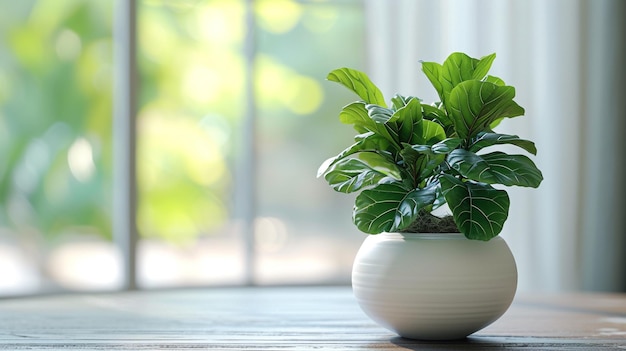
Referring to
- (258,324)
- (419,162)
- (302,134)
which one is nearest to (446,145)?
(419,162)

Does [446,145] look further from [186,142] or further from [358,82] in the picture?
[186,142]

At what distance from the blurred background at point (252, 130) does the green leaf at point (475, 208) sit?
1.91 m

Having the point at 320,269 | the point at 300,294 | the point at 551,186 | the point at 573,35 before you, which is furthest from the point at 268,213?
the point at 573,35

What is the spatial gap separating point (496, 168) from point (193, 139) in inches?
103

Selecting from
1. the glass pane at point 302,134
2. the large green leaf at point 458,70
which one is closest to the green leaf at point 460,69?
the large green leaf at point 458,70

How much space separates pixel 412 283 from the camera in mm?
1764

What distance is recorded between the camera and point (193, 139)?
4148 mm

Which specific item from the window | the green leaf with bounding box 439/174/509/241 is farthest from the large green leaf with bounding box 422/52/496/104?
the window

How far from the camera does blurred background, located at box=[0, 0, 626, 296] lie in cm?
362

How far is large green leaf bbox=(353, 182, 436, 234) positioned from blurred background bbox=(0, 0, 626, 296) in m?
1.90

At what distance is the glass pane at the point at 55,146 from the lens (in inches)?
147

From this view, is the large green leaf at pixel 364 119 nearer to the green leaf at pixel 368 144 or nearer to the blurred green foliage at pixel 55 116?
the green leaf at pixel 368 144

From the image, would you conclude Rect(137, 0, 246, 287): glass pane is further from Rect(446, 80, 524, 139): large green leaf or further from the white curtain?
Rect(446, 80, 524, 139): large green leaf

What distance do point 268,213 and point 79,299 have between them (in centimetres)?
112
